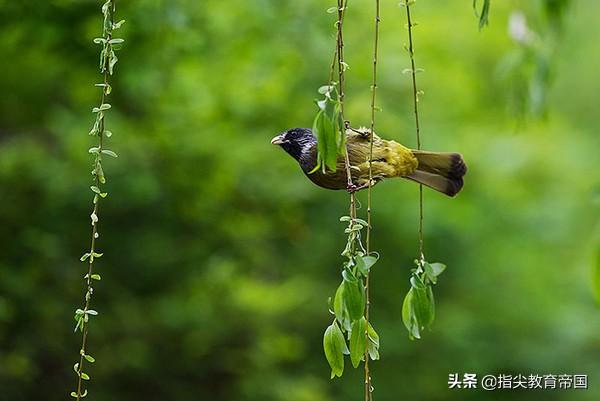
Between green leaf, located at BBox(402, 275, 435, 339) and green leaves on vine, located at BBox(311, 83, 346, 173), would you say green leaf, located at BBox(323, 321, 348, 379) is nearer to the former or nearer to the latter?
green leaf, located at BBox(402, 275, 435, 339)

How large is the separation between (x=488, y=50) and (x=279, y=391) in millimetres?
3190

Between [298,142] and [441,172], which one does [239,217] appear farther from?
[441,172]

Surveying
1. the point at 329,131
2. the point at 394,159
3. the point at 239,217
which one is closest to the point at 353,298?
the point at 329,131

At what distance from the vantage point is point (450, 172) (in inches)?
107

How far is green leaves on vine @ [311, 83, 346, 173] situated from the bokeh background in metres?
2.13

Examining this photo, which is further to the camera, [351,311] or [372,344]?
[372,344]

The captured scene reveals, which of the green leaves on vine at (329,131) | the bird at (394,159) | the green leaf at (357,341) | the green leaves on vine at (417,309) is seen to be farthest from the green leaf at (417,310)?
the bird at (394,159)

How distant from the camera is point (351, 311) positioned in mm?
1607

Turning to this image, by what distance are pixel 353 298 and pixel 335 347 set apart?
4.2 inches

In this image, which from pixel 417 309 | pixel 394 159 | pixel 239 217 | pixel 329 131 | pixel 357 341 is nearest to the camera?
pixel 329 131

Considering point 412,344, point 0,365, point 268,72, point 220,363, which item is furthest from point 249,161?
point 412,344

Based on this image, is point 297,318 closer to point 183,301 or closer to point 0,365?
point 183,301

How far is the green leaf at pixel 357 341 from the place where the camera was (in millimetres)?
1649

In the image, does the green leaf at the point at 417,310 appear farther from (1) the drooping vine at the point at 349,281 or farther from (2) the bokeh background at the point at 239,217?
(2) the bokeh background at the point at 239,217
